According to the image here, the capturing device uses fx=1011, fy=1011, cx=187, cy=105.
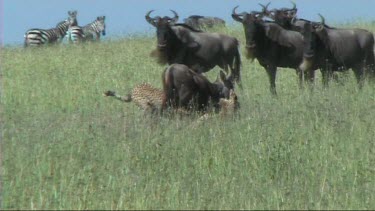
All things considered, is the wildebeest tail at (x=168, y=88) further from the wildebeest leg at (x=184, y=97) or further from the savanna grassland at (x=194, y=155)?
the savanna grassland at (x=194, y=155)

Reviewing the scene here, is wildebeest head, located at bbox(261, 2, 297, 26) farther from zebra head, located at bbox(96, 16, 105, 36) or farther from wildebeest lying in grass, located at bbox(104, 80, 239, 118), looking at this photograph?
zebra head, located at bbox(96, 16, 105, 36)

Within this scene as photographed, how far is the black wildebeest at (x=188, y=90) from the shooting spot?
1125 centimetres

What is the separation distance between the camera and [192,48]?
16531mm

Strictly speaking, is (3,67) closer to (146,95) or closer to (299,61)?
(299,61)

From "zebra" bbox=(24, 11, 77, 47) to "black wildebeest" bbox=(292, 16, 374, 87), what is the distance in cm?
1508

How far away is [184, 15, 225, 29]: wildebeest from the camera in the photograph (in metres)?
29.2

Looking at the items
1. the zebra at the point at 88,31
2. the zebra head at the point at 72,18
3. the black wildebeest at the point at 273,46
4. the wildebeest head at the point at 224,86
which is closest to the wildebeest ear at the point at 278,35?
the black wildebeest at the point at 273,46

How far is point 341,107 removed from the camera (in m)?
10.7

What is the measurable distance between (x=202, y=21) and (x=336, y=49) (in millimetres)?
14683


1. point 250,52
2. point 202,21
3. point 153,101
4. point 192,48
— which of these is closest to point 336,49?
point 250,52

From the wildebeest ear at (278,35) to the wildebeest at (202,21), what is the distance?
12.4m

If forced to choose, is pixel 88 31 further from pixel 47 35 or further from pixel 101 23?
pixel 47 35

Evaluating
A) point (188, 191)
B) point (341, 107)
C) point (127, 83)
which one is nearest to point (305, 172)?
point (188, 191)

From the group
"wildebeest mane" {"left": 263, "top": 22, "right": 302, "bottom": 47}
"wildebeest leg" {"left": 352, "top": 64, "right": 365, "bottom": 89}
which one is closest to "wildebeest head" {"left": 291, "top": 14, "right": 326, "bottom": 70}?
"wildebeest mane" {"left": 263, "top": 22, "right": 302, "bottom": 47}
